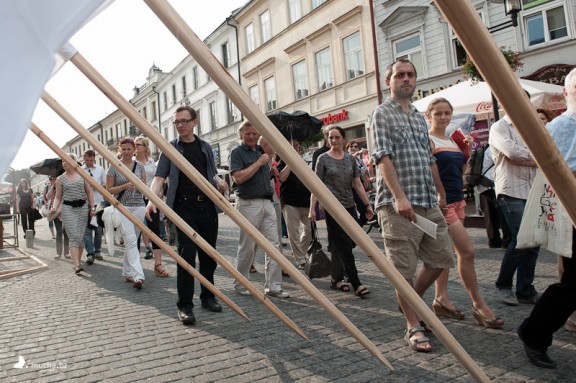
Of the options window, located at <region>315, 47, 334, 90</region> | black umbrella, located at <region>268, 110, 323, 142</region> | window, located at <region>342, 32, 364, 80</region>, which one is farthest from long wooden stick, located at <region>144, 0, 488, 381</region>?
window, located at <region>315, 47, 334, 90</region>

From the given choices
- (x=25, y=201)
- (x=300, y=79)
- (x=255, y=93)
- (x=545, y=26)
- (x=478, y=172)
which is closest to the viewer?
(x=478, y=172)

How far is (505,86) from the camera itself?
1.00 m

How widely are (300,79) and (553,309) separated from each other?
20.7 meters

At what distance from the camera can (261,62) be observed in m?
24.9

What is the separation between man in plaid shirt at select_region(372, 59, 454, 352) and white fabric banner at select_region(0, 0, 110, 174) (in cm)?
228

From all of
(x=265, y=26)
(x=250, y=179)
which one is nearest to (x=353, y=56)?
(x=265, y=26)

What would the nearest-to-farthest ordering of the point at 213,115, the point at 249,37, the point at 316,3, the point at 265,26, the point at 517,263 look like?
1. the point at 517,263
2. the point at 316,3
3. the point at 265,26
4. the point at 249,37
5. the point at 213,115

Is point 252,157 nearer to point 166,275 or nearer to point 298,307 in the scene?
point 298,307

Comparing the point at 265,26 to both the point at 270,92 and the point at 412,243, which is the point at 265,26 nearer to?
the point at 270,92

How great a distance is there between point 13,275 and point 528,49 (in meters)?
14.3

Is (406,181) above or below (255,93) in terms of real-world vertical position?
below

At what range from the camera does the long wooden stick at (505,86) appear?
958 mm

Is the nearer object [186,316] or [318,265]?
[186,316]

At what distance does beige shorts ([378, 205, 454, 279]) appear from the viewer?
118 inches
